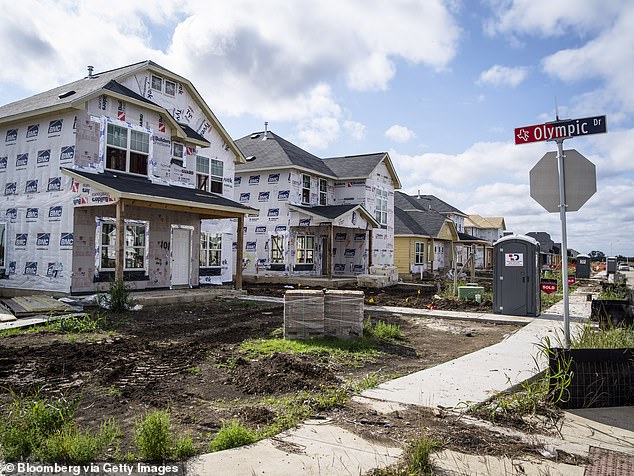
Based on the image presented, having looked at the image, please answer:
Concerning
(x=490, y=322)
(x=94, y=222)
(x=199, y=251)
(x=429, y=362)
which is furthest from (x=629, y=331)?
(x=199, y=251)

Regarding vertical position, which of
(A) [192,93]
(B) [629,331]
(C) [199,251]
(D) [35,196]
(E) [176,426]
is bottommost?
(E) [176,426]

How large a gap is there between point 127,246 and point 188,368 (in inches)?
442

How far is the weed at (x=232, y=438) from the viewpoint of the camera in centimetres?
430

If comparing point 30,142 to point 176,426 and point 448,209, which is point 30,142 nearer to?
point 176,426

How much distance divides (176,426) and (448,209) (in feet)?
174

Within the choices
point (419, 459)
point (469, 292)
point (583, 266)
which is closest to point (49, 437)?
point (419, 459)

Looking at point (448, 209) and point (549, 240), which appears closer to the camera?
point (448, 209)

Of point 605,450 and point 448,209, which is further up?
point 448,209

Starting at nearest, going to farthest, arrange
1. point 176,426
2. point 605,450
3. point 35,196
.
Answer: point 605,450, point 176,426, point 35,196

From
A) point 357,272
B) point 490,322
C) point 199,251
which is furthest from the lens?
point 357,272

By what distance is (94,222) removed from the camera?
645 inches

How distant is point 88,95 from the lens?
1572cm

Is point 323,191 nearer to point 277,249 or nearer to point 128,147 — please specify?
point 277,249

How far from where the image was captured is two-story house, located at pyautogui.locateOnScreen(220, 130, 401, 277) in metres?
28.1
